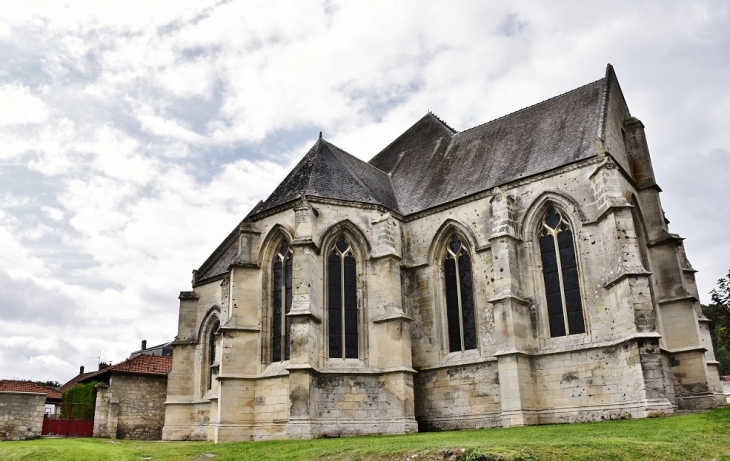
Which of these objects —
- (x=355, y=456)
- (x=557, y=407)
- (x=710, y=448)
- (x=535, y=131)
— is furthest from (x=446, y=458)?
(x=535, y=131)

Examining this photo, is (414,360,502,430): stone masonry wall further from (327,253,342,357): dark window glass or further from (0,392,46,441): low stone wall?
(0,392,46,441): low stone wall

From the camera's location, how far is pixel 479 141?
25219mm

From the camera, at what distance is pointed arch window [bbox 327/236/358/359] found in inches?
800

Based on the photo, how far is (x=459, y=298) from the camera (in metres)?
21.2

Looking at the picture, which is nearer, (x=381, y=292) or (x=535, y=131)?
(x=381, y=292)

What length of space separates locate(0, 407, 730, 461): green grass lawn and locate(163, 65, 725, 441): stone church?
8.43ft

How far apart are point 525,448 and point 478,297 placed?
1042 centimetres

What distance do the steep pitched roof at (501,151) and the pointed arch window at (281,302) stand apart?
5.18m

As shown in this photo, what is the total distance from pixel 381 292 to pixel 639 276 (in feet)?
26.4

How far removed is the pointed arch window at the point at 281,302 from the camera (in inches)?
809

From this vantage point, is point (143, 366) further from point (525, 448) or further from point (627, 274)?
point (525, 448)

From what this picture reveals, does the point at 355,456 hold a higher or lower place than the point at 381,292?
lower

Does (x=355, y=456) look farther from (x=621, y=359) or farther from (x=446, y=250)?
(x=446, y=250)

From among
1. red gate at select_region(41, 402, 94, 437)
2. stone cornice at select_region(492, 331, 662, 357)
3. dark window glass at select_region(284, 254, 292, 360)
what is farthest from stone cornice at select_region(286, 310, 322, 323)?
red gate at select_region(41, 402, 94, 437)
